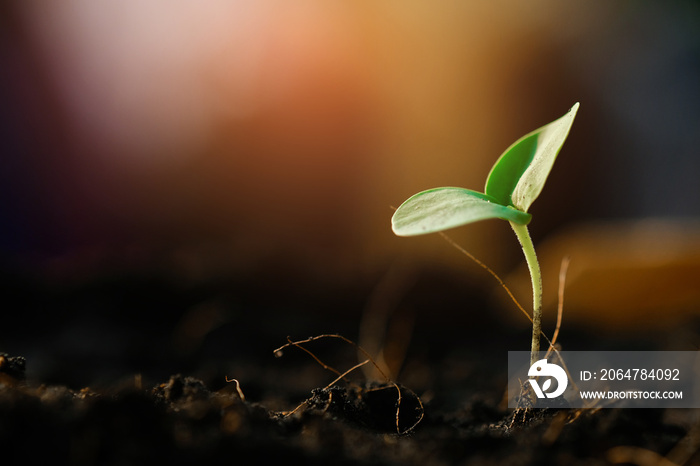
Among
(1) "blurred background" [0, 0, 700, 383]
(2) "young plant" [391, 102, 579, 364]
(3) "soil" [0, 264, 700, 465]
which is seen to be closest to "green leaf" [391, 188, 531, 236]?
(2) "young plant" [391, 102, 579, 364]

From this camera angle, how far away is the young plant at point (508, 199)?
503mm

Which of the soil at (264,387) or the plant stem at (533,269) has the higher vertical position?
the plant stem at (533,269)

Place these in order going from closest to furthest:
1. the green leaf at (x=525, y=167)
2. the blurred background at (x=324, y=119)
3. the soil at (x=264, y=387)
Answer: the soil at (x=264, y=387) → the green leaf at (x=525, y=167) → the blurred background at (x=324, y=119)

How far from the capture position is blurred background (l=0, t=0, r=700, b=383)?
1.90 metres

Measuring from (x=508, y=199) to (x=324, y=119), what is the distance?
1552mm

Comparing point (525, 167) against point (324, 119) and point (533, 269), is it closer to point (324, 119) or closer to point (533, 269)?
point (533, 269)

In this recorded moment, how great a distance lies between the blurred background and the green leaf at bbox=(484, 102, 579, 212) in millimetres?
998

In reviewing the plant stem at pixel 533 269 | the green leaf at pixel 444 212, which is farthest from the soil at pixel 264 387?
the green leaf at pixel 444 212

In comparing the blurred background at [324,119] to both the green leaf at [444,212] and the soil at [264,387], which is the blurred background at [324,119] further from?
the green leaf at [444,212]

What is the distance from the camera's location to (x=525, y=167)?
0.66 m

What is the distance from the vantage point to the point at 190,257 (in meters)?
1.54

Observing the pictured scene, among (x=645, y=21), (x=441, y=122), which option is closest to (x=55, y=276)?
(x=441, y=122)

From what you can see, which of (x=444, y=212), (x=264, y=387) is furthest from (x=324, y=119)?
(x=444, y=212)

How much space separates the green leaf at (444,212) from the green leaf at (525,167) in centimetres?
5
